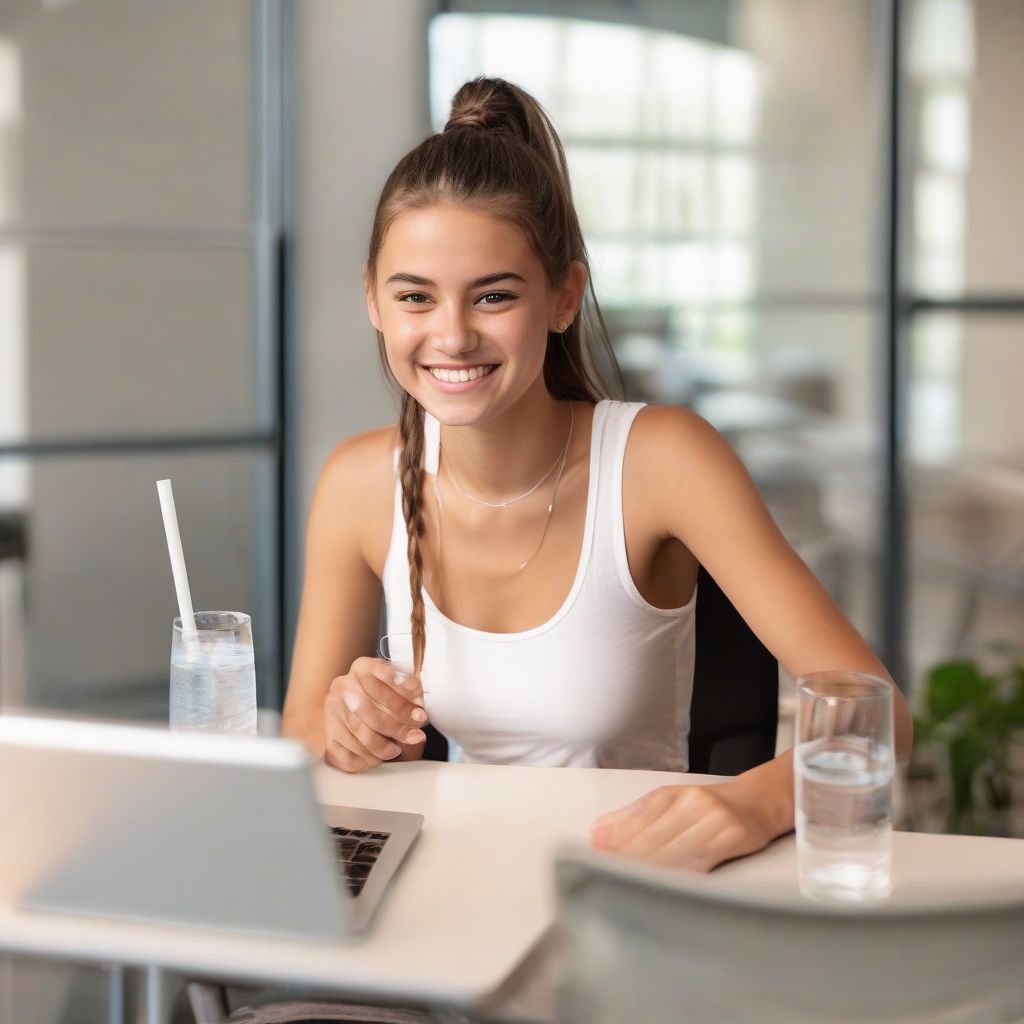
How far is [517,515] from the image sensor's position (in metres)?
1.81

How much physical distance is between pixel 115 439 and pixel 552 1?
1.54m

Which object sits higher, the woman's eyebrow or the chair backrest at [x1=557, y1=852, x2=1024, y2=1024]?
the woman's eyebrow

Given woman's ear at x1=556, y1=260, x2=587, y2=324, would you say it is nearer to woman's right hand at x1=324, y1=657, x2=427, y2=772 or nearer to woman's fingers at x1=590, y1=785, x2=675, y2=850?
woman's right hand at x1=324, y1=657, x2=427, y2=772

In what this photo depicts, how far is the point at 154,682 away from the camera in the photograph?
3646 millimetres

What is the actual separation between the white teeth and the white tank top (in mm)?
197

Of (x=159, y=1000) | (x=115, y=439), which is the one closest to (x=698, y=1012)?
(x=159, y=1000)

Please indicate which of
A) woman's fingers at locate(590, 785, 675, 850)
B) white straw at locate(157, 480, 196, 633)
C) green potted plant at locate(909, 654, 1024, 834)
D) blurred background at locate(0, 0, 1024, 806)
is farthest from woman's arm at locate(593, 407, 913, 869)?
blurred background at locate(0, 0, 1024, 806)

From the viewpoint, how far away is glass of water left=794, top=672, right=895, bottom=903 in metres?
1.10

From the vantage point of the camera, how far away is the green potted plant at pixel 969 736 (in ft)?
10.2

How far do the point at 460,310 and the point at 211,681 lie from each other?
1.76 ft

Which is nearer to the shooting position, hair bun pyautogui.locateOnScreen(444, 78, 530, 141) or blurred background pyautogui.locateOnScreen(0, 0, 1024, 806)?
hair bun pyautogui.locateOnScreen(444, 78, 530, 141)

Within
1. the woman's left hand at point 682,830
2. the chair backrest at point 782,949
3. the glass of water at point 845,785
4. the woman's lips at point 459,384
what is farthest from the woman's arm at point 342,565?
the chair backrest at point 782,949

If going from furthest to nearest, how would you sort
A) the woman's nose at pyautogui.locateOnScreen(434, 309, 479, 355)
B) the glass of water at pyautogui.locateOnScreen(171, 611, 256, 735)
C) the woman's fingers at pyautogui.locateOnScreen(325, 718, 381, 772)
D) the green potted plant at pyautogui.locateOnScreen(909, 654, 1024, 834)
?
the green potted plant at pyautogui.locateOnScreen(909, 654, 1024, 834) → the woman's nose at pyautogui.locateOnScreen(434, 309, 479, 355) → the woman's fingers at pyautogui.locateOnScreen(325, 718, 381, 772) → the glass of water at pyautogui.locateOnScreen(171, 611, 256, 735)

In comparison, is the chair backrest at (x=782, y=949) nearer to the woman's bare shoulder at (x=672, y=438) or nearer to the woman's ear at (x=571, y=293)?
the woman's bare shoulder at (x=672, y=438)
